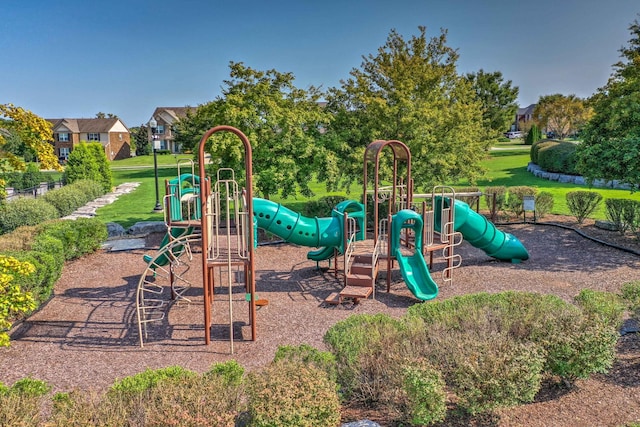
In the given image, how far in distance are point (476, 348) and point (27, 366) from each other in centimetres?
638

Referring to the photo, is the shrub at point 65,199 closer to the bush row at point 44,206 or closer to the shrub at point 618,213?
the bush row at point 44,206

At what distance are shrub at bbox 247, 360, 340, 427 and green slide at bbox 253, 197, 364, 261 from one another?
5.70 meters

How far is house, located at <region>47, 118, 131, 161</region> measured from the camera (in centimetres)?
6544

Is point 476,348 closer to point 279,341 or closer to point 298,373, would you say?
point 298,373

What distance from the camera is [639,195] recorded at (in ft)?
76.1

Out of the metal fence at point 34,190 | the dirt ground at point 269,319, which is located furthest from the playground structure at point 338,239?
the metal fence at point 34,190

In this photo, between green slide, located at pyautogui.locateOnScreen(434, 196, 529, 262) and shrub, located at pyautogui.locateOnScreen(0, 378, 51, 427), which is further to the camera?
green slide, located at pyautogui.locateOnScreen(434, 196, 529, 262)

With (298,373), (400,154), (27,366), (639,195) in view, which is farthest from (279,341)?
(639,195)

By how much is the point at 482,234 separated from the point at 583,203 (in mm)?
6382

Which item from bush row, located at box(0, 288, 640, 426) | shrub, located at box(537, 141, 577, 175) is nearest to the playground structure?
bush row, located at box(0, 288, 640, 426)

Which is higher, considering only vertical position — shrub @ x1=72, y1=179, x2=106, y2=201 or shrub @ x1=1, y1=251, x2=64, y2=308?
shrub @ x1=72, y1=179, x2=106, y2=201

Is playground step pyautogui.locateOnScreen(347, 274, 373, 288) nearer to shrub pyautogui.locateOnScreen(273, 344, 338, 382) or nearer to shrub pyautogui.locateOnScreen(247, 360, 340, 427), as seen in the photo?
shrub pyautogui.locateOnScreen(273, 344, 338, 382)

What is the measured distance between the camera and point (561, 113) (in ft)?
171

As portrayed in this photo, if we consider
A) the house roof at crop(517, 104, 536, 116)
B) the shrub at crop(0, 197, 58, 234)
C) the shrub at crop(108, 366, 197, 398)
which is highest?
the house roof at crop(517, 104, 536, 116)
